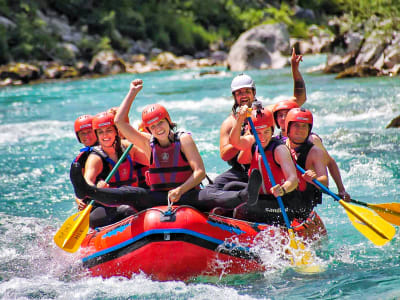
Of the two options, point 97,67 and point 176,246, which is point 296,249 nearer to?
point 176,246

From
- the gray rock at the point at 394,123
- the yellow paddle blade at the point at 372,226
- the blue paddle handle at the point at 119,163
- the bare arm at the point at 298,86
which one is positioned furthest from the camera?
the gray rock at the point at 394,123

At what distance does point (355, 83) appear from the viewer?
50.6 feet

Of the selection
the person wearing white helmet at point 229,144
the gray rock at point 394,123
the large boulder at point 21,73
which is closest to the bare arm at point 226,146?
the person wearing white helmet at point 229,144

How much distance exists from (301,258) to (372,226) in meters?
0.66

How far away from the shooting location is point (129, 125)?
4.45 metres

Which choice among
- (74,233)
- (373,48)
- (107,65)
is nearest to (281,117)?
(74,233)

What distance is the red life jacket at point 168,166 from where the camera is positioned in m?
4.39

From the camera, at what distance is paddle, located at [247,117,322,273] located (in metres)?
4.43

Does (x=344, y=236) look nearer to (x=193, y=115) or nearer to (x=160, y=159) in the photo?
(x=160, y=159)

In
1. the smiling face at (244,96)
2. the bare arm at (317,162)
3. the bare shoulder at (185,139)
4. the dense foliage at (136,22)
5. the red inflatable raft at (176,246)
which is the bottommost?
the red inflatable raft at (176,246)

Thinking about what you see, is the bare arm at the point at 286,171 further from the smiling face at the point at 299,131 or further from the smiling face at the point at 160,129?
the smiling face at the point at 160,129

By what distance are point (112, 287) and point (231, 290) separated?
938 millimetres

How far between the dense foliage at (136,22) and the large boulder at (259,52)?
3.22m

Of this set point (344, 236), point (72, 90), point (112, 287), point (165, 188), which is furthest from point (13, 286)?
point (72, 90)
